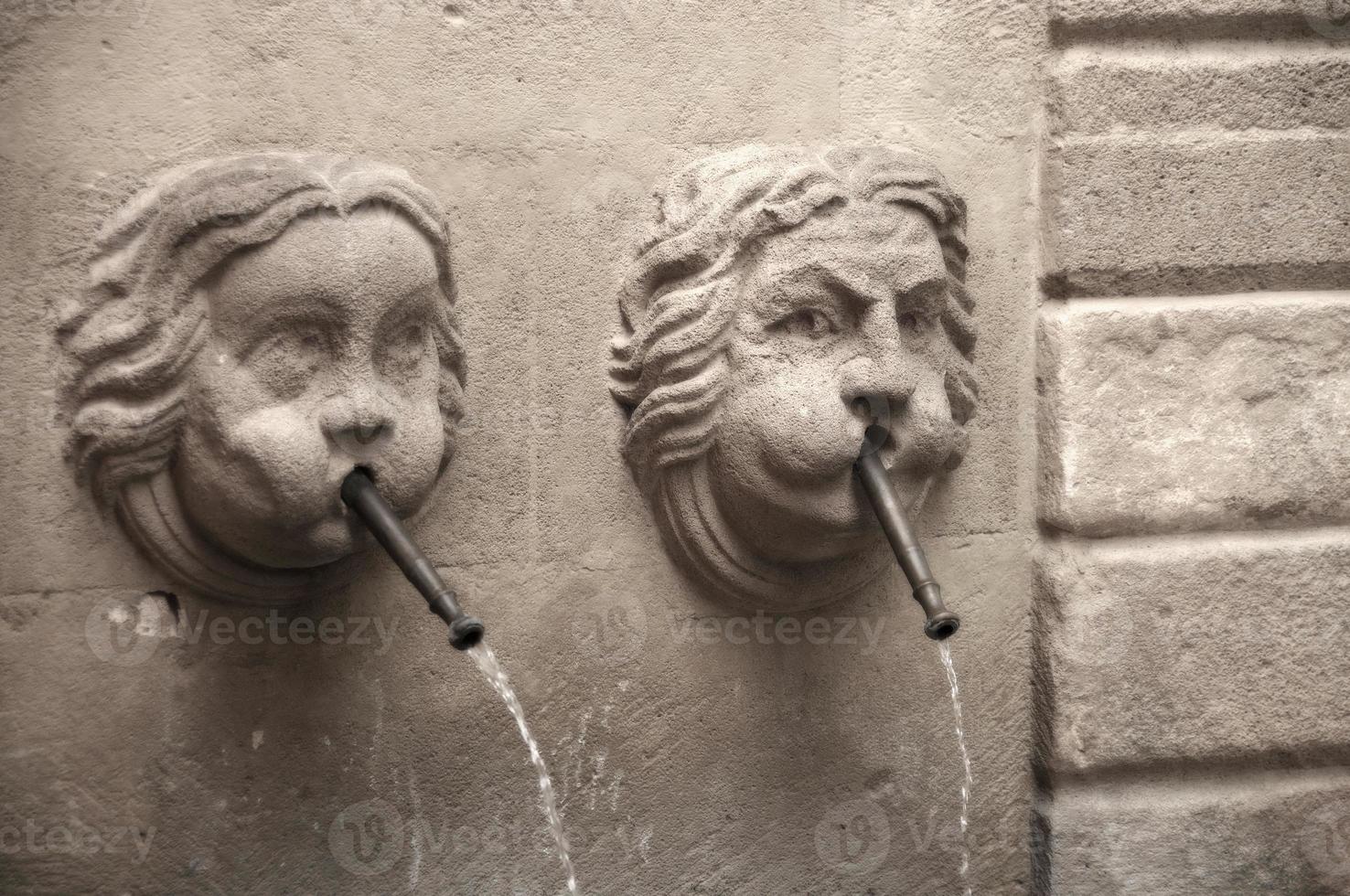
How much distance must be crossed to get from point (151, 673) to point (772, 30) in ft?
3.85

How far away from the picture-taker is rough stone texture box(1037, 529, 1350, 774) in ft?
6.57

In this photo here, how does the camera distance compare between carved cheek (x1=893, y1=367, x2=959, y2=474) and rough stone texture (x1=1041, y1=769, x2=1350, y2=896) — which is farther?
rough stone texture (x1=1041, y1=769, x2=1350, y2=896)

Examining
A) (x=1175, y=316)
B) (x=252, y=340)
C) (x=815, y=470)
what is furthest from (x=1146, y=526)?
(x=252, y=340)

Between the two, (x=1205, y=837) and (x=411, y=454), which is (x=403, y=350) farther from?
(x=1205, y=837)

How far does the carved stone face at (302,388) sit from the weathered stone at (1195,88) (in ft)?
3.16

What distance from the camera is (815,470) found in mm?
1745

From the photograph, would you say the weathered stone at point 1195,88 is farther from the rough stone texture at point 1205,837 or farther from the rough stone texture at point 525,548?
the rough stone texture at point 1205,837

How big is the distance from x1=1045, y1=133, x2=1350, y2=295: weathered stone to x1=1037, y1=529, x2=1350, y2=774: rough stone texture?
39 centimetres

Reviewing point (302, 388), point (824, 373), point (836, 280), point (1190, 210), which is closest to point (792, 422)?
point (824, 373)

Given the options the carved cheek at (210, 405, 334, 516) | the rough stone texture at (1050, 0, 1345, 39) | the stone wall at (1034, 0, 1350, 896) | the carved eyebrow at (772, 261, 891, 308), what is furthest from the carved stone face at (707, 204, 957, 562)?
the carved cheek at (210, 405, 334, 516)

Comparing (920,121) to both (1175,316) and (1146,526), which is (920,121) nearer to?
(1175,316)

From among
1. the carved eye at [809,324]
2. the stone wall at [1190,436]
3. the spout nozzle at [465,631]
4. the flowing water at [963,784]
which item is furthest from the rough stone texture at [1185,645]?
the spout nozzle at [465,631]

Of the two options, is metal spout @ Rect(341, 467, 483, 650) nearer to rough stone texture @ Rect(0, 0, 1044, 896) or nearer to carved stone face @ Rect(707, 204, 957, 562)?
rough stone texture @ Rect(0, 0, 1044, 896)

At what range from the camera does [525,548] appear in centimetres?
187
